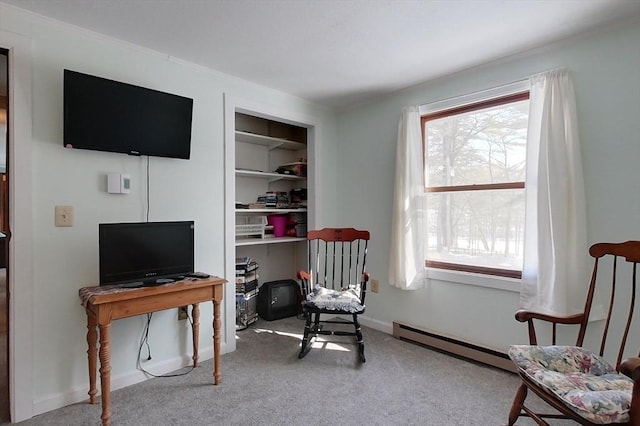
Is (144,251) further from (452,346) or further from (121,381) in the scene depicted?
(452,346)

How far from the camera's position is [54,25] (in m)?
1.94

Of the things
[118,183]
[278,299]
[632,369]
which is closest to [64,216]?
[118,183]

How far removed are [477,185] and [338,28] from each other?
1607 millimetres

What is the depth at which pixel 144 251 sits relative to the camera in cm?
205

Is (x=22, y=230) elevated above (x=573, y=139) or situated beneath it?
situated beneath

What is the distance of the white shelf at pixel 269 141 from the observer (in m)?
3.38

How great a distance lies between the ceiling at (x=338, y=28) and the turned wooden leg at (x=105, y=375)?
5.84ft

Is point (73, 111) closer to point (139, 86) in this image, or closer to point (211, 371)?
point (139, 86)

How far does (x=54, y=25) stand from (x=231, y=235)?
1755mm

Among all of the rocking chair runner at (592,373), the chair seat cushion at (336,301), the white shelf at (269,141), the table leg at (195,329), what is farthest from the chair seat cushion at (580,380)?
the white shelf at (269,141)

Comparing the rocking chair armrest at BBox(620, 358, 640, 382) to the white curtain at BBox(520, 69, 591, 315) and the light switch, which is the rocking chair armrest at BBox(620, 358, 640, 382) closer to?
the white curtain at BBox(520, 69, 591, 315)

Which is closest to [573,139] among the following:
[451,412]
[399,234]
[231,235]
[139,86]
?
[399,234]

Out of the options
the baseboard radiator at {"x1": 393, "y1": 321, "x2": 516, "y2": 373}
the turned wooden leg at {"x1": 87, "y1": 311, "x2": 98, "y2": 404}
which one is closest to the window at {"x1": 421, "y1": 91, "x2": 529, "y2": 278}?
the baseboard radiator at {"x1": 393, "y1": 321, "x2": 516, "y2": 373}

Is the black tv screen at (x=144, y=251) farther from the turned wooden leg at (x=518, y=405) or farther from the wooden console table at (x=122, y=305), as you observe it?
the turned wooden leg at (x=518, y=405)
